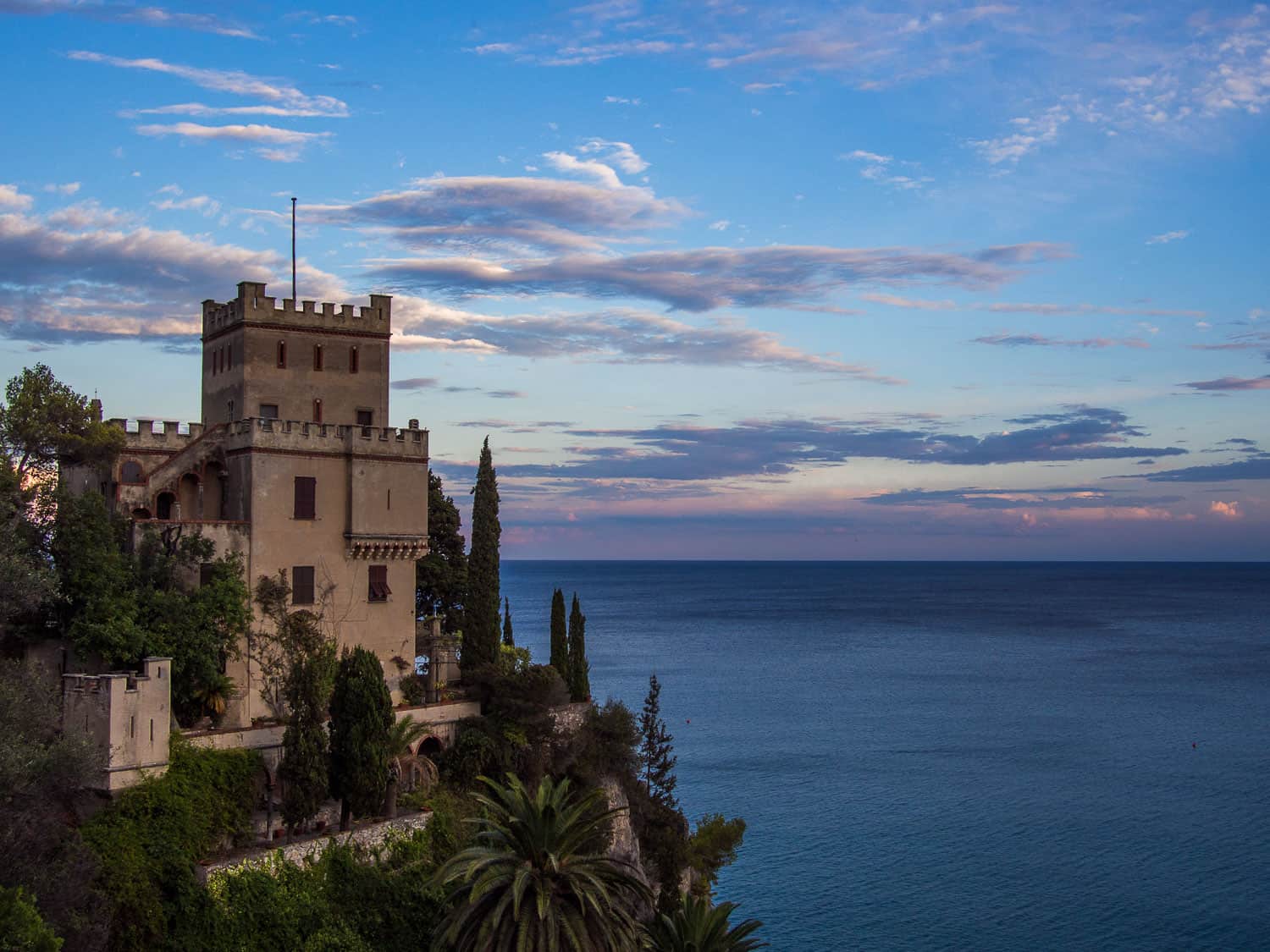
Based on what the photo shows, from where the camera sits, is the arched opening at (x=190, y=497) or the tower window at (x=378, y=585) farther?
the tower window at (x=378, y=585)

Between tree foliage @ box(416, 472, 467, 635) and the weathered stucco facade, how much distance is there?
9794 millimetres

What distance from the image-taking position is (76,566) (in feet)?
119

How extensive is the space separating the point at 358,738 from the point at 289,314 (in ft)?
55.7

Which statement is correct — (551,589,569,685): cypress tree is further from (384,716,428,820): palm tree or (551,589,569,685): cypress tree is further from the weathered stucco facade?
(384,716,428,820): palm tree

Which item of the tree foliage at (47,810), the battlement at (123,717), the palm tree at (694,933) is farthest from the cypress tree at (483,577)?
the tree foliage at (47,810)

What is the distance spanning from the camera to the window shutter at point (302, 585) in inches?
1628

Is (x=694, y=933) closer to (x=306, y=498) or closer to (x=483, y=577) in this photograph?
(x=483, y=577)

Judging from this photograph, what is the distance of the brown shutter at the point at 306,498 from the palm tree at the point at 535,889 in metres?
14.3

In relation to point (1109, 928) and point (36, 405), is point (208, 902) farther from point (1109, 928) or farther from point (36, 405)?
point (1109, 928)

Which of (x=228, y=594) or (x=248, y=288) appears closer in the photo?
(x=228, y=594)

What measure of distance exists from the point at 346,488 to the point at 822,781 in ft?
151

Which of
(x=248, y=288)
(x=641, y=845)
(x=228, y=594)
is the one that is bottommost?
(x=641, y=845)

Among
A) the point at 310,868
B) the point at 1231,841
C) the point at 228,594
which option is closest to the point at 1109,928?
the point at 1231,841

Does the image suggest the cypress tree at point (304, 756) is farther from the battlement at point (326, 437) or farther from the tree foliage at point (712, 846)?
the tree foliage at point (712, 846)
